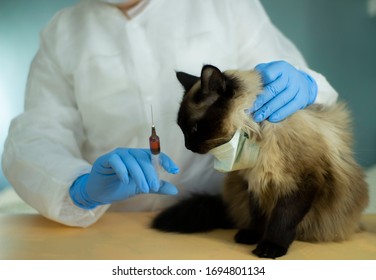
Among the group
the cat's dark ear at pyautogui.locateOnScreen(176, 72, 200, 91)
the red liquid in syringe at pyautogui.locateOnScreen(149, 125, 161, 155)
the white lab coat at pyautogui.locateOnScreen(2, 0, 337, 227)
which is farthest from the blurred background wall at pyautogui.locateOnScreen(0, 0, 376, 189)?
the red liquid in syringe at pyautogui.locateOnScreen(149, 125, 161, 155)

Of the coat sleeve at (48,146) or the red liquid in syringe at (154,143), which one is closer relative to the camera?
the red liquid in syringe at (154,143)

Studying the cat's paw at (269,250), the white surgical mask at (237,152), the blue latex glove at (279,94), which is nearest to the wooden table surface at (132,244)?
the cat's paw at (269,250)

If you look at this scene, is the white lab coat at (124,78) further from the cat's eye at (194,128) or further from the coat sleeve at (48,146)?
the cat's eye at (194,128)

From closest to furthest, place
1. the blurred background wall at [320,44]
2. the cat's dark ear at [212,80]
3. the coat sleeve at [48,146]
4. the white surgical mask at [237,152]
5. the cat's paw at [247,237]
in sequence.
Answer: the cat's dark ear at [212,80], the white surgical mask at [237,152], the cat's paw at [247,237], the coat sleeve at [48,146], the blurred background wall at [320,44]

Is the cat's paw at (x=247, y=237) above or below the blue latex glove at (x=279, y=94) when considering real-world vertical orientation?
below

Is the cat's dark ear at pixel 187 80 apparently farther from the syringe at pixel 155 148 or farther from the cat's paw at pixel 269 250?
the cat's paw at pixel 269 250

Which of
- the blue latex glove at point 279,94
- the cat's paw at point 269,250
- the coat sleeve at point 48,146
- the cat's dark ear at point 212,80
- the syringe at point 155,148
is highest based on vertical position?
the cat's dark ear at point 212,80

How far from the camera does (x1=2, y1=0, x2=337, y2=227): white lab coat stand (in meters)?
1.47

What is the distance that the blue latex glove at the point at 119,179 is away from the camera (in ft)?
3.73

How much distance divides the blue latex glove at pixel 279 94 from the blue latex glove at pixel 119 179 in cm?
27

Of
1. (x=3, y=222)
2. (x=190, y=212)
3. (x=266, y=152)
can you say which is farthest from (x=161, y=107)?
(x=3, y=222)

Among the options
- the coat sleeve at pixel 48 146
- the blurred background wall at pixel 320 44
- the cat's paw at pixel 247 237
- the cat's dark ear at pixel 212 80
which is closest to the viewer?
the cat's dark ear at pixel 212 80

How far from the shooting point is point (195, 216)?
1.36 m

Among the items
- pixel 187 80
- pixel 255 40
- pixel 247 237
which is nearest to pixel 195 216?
pixel 247 237
